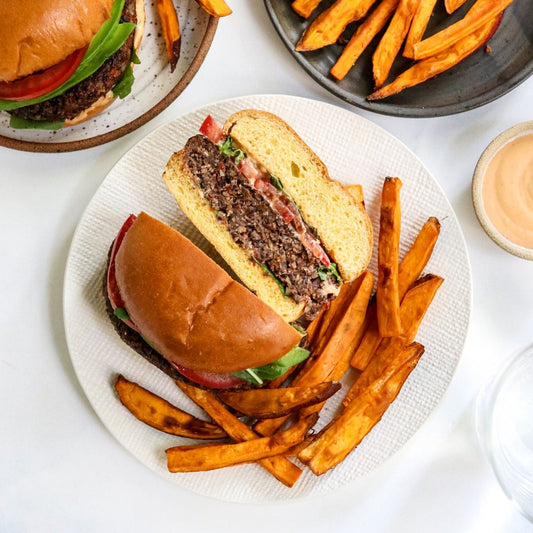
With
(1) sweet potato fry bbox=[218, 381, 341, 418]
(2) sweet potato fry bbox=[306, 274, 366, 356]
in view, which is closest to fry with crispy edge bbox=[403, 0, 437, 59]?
(2) sweet potato fry bbox=[306, 274, 366, 356]

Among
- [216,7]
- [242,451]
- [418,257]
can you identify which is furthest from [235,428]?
[216,7]

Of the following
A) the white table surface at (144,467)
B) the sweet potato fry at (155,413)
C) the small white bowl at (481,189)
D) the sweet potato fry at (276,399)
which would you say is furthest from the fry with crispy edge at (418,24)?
the sweet potato fry at (155,413)

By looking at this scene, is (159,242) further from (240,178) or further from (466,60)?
(466,60)

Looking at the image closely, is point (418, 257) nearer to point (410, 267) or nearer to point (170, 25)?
point (410, 267)

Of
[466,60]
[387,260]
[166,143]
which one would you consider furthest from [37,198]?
[466,60]

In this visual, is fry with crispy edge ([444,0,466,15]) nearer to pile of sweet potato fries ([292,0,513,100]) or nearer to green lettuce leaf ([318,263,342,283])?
pile of sweet potato fries ([292,0,513,100])

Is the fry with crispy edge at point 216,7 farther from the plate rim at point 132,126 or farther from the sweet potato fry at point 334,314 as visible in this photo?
the sweet potato fry at point 334,314
